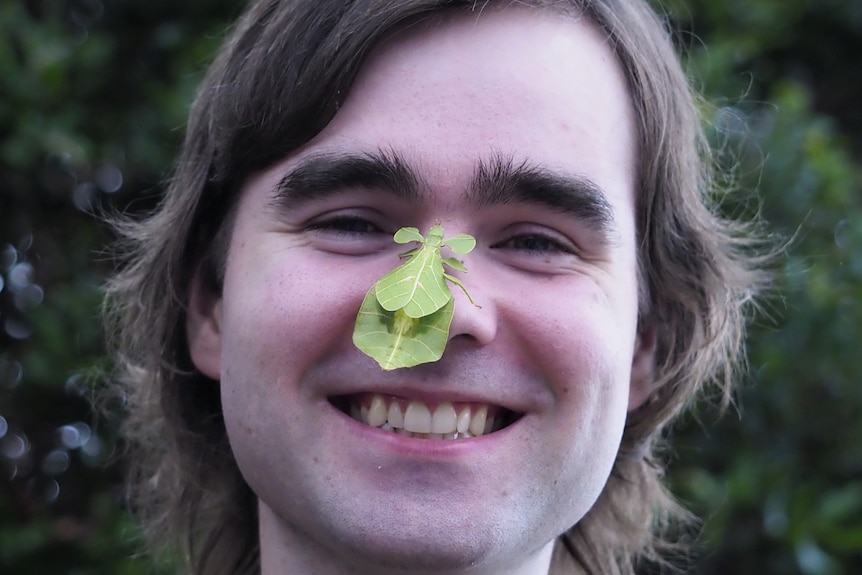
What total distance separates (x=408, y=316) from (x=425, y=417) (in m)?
0.20

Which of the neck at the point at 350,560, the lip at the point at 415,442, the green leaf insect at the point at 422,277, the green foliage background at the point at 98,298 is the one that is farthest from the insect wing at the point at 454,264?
the green foliage background at the point at 98,298

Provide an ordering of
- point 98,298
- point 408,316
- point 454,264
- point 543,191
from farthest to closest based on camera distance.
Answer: point 98,298 < point 543,191 < point 454,264 < point 408,316

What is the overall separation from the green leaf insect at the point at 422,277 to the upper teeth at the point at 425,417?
0.18 metres

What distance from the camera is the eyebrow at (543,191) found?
160 cm

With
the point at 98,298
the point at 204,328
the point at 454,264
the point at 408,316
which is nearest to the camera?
the point at 408,316

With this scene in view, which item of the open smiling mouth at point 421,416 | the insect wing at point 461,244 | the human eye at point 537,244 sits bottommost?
the open smiling mouth at point 421,416

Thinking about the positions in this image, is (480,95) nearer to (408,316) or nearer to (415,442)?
(408,316)

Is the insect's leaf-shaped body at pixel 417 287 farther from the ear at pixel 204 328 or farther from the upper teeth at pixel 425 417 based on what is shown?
the ear at pixel 204 328

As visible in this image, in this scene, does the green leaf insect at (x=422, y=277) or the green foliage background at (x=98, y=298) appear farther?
the green foliage background at (x=98, y=298)

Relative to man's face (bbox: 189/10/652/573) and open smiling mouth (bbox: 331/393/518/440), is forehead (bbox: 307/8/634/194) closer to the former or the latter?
man's face (bbox: 189/10/652/573)

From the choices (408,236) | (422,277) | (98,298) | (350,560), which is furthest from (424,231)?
(98,298)

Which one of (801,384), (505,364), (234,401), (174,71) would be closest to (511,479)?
(505,364)

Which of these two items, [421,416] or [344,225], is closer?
[421,416]

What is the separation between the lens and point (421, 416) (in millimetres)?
1542
